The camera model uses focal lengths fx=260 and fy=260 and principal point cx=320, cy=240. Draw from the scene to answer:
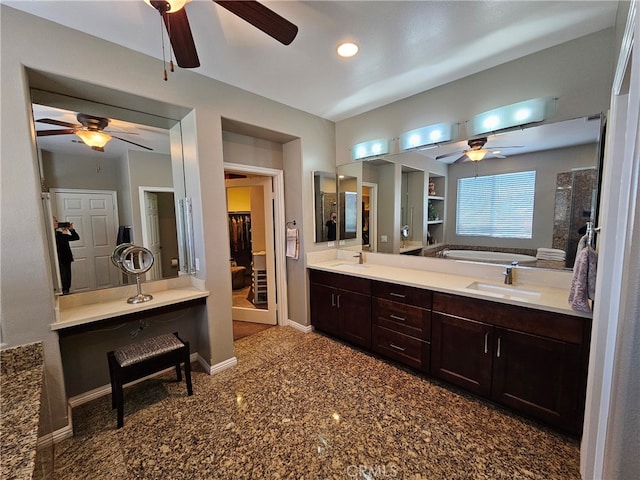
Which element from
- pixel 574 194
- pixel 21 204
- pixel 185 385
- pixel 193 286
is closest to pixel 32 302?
pixel 21 204

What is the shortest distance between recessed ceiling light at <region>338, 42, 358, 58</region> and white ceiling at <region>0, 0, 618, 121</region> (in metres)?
0.05

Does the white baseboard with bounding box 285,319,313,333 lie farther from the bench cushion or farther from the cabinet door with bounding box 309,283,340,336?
the bench cushion

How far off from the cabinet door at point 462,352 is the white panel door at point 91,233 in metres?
2.85

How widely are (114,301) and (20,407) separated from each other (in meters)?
1.09

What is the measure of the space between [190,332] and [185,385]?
21.7 inches

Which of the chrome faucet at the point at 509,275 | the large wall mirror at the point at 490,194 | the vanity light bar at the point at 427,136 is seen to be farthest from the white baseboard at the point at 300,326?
the vanity light bar at the point at 427,136

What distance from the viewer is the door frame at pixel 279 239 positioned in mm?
3345

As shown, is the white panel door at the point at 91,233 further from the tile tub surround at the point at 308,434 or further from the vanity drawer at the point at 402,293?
the vanity drawer at the point at 402,293

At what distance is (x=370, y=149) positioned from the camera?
3162 mm

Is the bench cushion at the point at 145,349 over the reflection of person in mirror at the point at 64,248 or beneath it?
beneath

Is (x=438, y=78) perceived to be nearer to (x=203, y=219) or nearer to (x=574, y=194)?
(x=574, y=194)

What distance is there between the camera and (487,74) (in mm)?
2293

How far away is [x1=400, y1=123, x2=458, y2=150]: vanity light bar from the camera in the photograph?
2545mm

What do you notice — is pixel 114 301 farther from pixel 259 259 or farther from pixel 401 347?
pixel 401 347
